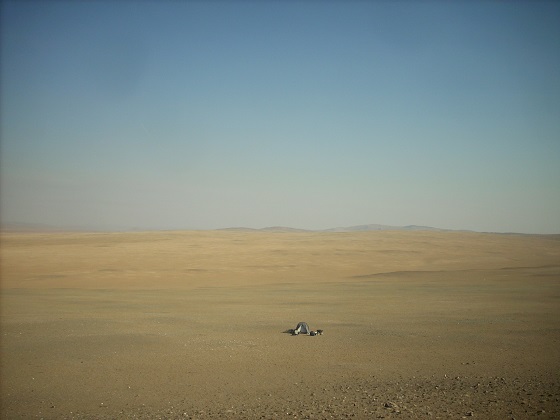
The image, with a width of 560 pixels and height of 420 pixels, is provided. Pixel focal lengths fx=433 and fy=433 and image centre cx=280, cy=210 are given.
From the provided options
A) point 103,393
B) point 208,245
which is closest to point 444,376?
point 103,393

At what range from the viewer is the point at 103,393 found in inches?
373

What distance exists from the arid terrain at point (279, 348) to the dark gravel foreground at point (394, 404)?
4 cm

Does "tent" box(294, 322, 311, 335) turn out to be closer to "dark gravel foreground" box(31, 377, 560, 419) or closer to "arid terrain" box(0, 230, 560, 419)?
"arid terrain" box(0, 230, 560, 419)

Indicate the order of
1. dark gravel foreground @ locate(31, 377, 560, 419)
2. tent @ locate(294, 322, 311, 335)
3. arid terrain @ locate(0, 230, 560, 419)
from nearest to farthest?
1. dark gravel foreground @ locate(31, 377, 560, 419)
2. arid terrain @ locate(0, 230, 560, 419)
3. tent @ locate(294, 322, 311, 335)

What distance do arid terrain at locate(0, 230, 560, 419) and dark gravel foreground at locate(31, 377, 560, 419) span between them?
39 mm

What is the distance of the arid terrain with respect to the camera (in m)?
8.67

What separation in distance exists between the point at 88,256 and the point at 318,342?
3834cm

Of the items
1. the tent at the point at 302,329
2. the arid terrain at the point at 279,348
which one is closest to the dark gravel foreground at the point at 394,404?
the arid terrain at the point at 279,348

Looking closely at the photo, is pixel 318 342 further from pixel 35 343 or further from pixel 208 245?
pixel 208 245

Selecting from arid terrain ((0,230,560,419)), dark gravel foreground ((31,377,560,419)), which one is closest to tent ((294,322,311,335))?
arid terrain ((0,230,560,419))

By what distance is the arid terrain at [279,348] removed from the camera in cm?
867

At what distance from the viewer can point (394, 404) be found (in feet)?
27.7

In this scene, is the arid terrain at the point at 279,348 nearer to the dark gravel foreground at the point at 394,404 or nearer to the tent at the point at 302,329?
the dark gravel foreground at the point at 394,404

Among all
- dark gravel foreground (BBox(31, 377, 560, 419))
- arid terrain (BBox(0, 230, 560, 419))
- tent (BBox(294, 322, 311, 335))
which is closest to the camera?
dark gravel foreground (BBox(31, 377, 560, 419))
